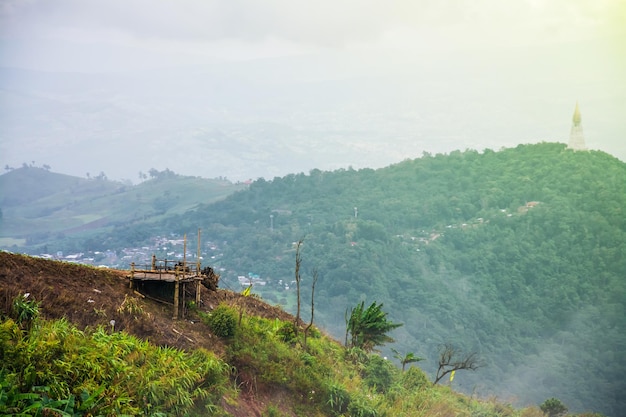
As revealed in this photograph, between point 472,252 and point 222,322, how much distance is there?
266ft

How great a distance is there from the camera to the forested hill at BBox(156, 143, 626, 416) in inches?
2884

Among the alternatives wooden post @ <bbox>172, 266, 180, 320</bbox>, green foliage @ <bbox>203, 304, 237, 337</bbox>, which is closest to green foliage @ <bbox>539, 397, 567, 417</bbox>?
green foliage @ <bbox>203, 304, 237, 337</bbox>

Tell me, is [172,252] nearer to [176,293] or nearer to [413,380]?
[413,380]

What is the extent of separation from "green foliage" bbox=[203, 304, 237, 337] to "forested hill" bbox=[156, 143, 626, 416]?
4109cm

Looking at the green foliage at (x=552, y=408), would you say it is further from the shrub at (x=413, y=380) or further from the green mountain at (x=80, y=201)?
the green mountain at (x=80, y=201)

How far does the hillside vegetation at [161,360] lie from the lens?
13.2m

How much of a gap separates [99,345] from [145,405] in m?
1.64

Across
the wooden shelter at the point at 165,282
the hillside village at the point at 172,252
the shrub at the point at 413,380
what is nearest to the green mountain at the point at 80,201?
the hillside village at the point at 172,252

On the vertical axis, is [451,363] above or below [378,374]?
below

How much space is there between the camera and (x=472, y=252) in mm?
98875

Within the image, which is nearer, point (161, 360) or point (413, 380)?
point (161, 360)

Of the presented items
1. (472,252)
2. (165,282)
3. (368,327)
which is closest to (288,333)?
(368,327)

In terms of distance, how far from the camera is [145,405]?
47.8ft

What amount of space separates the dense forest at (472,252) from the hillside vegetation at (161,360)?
29.7 m
